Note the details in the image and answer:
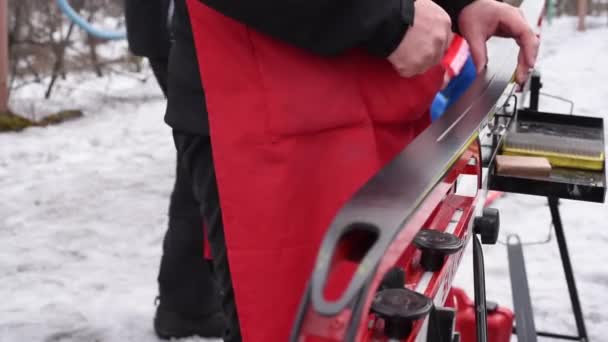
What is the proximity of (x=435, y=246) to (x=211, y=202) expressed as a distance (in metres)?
0.47

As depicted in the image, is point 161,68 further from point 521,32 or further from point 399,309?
point 399,309

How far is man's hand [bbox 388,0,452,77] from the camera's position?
1129 mm

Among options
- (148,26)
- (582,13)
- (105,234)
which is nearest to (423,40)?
(148,26)

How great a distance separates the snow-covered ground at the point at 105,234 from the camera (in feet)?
9.67

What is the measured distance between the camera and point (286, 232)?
1.25m

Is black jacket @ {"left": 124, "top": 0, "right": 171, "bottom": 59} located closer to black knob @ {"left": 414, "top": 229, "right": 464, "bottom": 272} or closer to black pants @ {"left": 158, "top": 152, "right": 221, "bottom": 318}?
black pants @ {"left": 158, "top": 152, "right": 221, "bottom": 318}

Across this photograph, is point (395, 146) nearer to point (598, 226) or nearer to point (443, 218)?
point (443, 218)

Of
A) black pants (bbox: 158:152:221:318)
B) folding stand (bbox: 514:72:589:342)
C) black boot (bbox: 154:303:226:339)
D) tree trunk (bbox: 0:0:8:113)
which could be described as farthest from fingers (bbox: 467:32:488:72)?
tree trunk (bbox: 0:0:8:113)

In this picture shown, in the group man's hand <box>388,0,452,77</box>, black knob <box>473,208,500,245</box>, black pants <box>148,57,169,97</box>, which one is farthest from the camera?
black pants <box>148,57,169,97</box>

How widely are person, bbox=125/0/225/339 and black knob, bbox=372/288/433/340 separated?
1568 millimetres

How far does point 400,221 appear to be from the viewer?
735 millimetres

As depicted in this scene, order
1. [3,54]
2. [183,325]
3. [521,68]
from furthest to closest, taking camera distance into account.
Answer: [3,54] < [183,325] < [521,68]

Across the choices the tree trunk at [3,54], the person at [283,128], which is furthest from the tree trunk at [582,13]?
the person at [283,128]

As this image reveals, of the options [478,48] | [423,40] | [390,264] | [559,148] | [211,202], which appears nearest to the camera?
[390,264]
